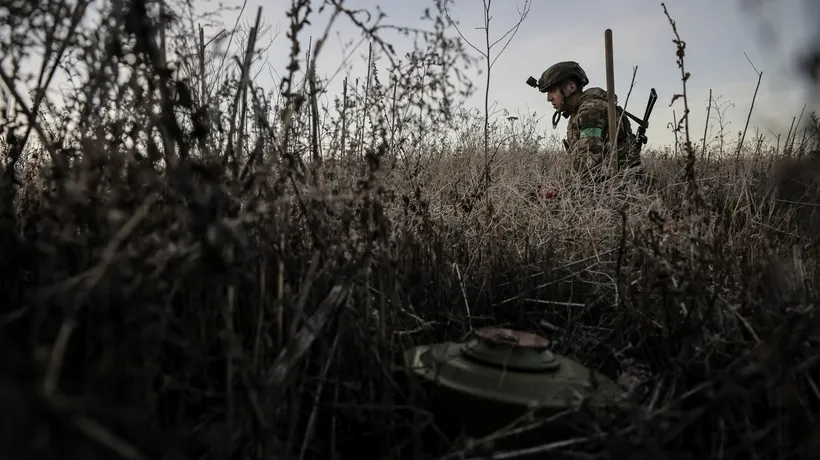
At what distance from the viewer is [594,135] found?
5.31m

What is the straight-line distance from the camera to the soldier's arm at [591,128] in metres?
5.20

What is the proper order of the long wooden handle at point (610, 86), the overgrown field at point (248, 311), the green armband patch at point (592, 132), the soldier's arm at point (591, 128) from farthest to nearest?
the green armband patch at point (592, 132)
the soldier's arm at point (591, 128)
the long wooden handle at point (610, 86)
the overgrown field at point (248, 311)

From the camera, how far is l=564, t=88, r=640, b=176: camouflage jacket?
16.6ft

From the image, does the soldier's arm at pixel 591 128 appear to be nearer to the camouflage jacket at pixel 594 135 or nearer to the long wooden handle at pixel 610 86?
the camouflage jacket at pixel 594 135

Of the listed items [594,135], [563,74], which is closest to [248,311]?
[594,135]

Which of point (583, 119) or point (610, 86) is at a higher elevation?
point (610, 86)

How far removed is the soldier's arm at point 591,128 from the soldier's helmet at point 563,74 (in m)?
0.42

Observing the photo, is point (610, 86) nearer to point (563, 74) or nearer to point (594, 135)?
point (594, 135)

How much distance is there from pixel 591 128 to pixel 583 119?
13cm

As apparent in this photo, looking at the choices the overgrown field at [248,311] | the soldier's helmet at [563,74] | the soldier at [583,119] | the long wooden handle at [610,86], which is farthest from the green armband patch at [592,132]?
the overgrown field at [248,311]

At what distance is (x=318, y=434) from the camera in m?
1.58

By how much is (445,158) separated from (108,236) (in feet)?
16.6

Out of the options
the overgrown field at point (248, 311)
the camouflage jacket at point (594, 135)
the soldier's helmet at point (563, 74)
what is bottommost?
the overgrown field at point (248, 311)

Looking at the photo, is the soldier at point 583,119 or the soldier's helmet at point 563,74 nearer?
the soldier at point 583,119
